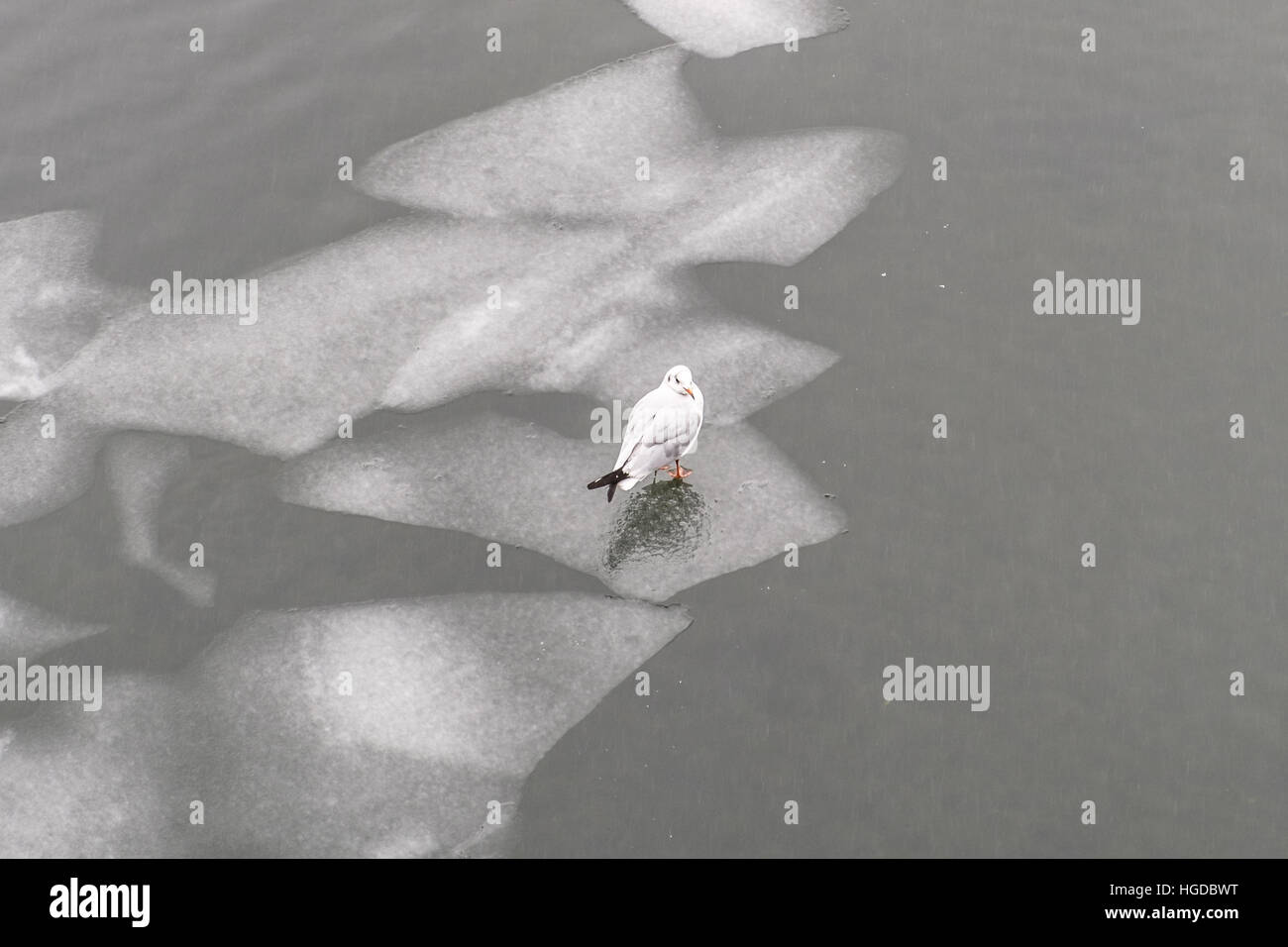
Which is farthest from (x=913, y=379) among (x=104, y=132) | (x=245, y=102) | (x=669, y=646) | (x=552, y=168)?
(x=104, y=132)

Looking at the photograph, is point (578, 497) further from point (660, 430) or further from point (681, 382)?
point (681, 382)

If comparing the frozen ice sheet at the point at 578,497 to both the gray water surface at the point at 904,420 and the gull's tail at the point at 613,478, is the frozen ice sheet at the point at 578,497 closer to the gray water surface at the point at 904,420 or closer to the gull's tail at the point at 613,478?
the gray water surface at the point at 904,420

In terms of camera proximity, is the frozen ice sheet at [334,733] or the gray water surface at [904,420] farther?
the gray water surface at [904,420]

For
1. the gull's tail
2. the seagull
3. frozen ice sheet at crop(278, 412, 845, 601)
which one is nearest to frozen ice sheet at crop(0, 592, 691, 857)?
frozen ice sheet at crop(278, 412, 845, 601)

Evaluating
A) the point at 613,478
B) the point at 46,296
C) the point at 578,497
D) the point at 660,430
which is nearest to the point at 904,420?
the point at 660,430

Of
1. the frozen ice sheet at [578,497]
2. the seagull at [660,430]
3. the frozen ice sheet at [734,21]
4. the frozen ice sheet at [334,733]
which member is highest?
the frozen ice sheet at [734,21]

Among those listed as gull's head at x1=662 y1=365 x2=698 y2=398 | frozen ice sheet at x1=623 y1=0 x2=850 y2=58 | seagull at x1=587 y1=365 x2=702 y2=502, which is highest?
frozen ice sheet at x1=623 y1=0 x2=850 y2=58

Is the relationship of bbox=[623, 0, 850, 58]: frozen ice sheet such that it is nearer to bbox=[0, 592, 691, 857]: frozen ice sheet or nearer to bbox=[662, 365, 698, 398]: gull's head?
bbox=[662, 365, 698, 398]: gull's head

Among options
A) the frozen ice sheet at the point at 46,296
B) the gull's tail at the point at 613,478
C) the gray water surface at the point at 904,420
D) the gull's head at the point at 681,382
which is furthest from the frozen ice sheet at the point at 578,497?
the frozen ice sheet at the point at 46,296

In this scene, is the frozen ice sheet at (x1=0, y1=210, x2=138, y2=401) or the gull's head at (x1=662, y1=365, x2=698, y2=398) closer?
the gull's head at (x1=662, y1=365, x2=698, y2=398)

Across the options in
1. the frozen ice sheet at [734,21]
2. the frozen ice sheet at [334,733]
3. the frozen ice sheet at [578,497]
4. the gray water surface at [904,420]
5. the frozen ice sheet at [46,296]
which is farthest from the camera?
the frozen ice sheet at [734,21]
